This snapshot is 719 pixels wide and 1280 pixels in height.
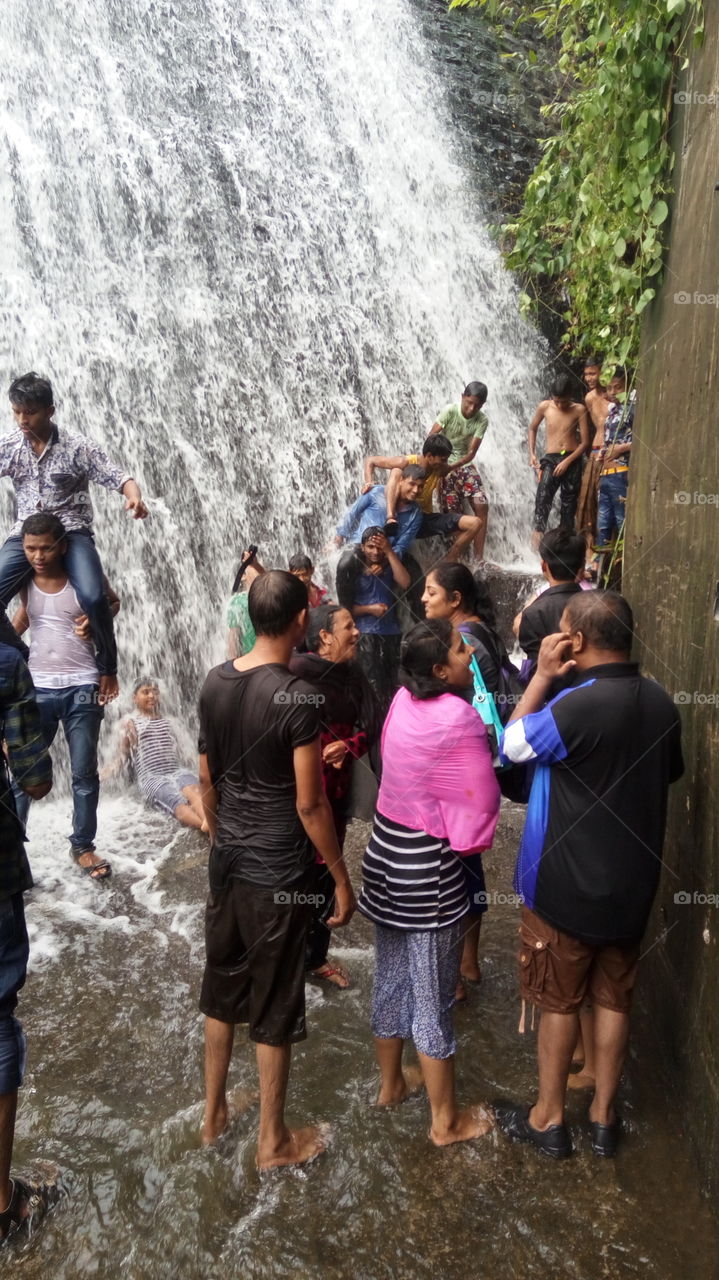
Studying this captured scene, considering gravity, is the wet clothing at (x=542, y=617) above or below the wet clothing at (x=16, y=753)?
above

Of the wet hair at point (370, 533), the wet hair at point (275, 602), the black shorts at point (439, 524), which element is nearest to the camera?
the wet hair at point (275, 602)

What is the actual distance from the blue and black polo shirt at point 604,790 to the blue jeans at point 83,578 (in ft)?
9.25

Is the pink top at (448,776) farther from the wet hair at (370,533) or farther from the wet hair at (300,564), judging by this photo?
the wet hair at (370,533)

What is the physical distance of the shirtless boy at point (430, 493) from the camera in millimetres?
7164

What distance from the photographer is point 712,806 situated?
117 inches

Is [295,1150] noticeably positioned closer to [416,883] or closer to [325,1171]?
[325,1171]

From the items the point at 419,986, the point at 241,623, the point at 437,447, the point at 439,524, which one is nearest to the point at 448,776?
the point at 419,986

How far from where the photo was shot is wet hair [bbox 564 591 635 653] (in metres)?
2.89

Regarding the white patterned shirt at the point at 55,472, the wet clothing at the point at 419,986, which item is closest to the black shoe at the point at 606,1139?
the wet clothing at the point at 419,986

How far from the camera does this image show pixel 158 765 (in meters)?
6.80

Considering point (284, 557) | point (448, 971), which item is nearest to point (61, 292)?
point (284, 557)

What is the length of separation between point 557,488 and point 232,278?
4.78 metres

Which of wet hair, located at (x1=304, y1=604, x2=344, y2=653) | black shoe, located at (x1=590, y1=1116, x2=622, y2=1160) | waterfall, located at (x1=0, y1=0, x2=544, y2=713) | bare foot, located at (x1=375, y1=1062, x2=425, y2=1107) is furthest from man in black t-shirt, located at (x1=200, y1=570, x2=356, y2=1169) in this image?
waterfall, located at (x1=0, y1=0, x2=544, y2=713)

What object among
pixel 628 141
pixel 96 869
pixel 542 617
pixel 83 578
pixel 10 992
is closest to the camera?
pixel 10 992
